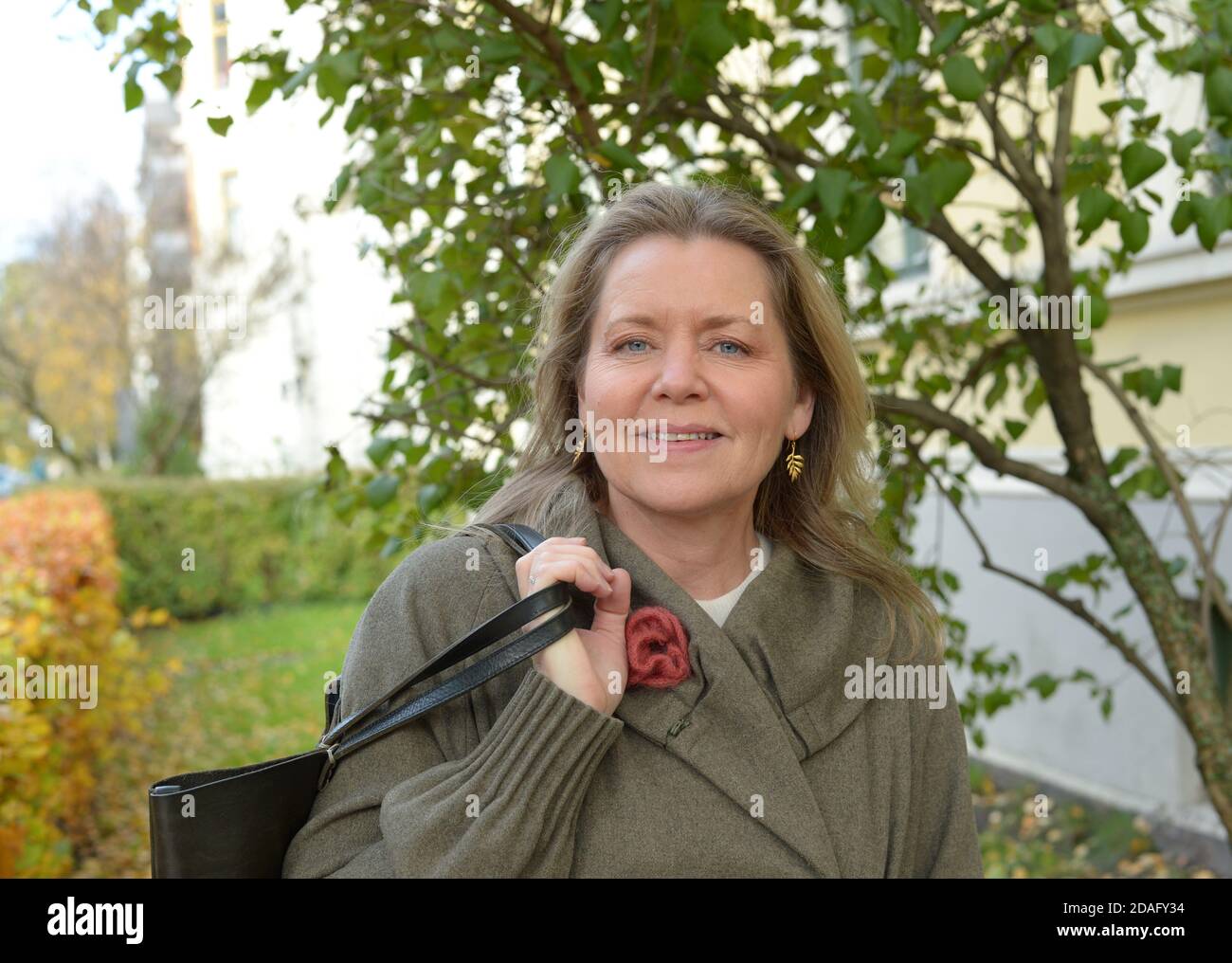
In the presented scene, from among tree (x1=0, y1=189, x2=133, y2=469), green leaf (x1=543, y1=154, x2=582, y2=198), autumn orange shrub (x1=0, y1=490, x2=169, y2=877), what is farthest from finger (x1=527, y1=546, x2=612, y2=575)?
tree (x1=0, y1=189, x2=133, y2=469)

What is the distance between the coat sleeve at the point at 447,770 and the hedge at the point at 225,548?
1315 centimetres

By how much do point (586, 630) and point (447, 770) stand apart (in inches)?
12.1

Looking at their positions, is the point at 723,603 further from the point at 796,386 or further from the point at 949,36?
the point at 949,36

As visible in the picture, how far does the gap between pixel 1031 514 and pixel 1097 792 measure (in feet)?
4.74

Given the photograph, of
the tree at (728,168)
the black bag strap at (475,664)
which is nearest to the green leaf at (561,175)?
the tree at (728,168)

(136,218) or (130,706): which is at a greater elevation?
(136,218)

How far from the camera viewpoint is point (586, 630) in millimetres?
1966

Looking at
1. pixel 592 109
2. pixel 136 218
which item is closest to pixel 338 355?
pixel 136 218

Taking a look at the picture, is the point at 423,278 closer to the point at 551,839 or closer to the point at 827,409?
the point at 827,409

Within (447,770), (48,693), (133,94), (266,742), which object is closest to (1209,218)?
(447,770)

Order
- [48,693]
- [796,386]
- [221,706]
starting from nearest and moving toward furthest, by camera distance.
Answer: [796,386] < [48,693] < [221,706]

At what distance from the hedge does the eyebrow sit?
13.1m
